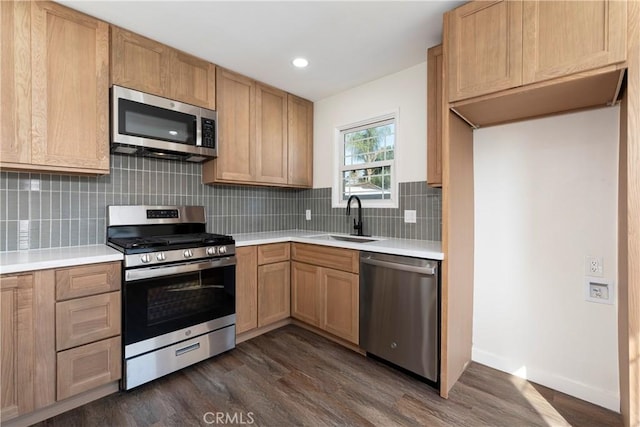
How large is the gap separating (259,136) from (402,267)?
1.88m

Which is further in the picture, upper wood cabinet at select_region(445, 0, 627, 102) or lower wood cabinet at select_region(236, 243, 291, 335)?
lower wood cabinet at select_region(236, 243, 291, 335)

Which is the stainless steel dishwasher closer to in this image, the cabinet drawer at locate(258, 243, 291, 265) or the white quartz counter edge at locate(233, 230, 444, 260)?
the white quartz counter edge at locate(233, 230, 444, 260)

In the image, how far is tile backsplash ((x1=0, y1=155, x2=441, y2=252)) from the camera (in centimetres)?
199

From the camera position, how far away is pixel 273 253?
2.81 m

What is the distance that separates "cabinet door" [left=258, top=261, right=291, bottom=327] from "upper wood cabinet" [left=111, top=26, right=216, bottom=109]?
5.14 ft

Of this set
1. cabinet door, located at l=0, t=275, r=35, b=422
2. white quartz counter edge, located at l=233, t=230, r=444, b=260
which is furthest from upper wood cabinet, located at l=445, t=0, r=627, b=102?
cabinet door, located at l=0, t=275, r=35, b=422

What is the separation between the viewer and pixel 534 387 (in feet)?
6.47

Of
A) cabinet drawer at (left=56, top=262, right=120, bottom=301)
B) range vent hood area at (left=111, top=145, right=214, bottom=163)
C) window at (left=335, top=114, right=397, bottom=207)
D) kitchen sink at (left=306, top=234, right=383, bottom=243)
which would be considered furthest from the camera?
window at (left=335, top=114, right=397, bottom=207)

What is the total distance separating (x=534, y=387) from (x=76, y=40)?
12.3 feet

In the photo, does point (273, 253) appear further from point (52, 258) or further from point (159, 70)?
point (159, 70)

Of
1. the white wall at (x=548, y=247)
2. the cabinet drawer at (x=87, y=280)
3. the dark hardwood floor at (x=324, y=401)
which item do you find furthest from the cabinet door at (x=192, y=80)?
the white wall at (x=548, y=247)

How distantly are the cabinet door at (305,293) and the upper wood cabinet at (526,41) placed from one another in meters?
1.82

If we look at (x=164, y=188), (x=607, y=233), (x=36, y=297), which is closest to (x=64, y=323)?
(x=36, y=297)

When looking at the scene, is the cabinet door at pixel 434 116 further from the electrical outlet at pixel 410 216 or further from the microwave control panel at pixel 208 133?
the microwave control panel at pixel 208 133
